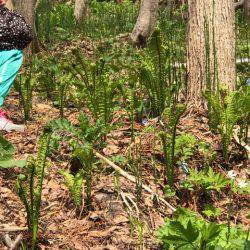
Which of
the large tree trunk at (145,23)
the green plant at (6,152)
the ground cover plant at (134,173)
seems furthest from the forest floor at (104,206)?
the large tree trunk at (145,23)

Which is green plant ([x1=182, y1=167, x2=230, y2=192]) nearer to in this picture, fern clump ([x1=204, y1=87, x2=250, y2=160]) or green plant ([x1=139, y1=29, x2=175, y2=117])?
fern clump ([x1=204, y1=87, x2=250, y2=160])

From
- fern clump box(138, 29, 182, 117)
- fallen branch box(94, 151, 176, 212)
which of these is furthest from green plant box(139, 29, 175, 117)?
fallen branch box(94, 151, 176, 212)

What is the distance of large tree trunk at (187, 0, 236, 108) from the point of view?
3174 mm

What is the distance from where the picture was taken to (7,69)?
315 cm

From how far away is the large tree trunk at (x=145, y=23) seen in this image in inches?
294

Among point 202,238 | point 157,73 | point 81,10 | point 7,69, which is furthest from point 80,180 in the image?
point 81,10

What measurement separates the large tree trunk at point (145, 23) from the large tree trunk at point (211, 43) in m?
4.24

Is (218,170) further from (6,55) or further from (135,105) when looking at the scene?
(6,55)

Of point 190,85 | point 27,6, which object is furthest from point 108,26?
point 190,85

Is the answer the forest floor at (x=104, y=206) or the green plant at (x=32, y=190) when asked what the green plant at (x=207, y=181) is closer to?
the forest floor at (x=104, y=206)

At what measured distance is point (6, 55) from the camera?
125 inches

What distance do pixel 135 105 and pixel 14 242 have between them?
5.57ft

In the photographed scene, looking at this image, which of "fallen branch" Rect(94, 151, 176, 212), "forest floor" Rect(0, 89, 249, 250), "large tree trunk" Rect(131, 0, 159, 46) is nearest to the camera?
"forest floor" Rect(0, 89, 249, 250)

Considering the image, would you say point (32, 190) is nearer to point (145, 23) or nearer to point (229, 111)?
point (229, 111)
